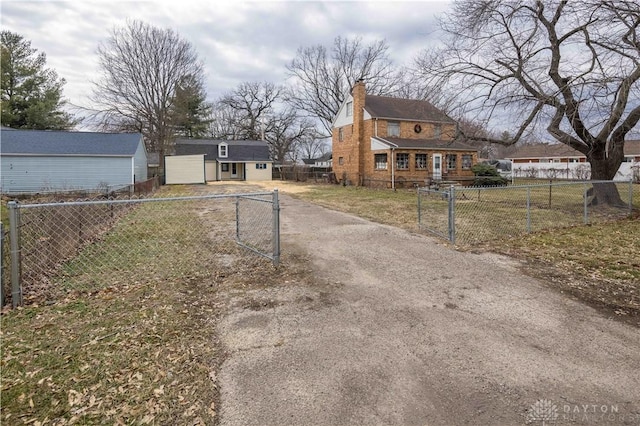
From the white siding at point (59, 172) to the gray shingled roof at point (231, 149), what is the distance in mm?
15250

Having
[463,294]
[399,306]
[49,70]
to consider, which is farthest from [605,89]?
[49,70]

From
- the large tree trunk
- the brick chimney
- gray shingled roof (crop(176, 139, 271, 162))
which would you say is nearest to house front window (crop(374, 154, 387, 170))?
the brick chimney

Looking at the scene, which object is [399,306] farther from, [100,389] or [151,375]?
[100,389]

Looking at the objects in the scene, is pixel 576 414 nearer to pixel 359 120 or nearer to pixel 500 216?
pixel 500 216

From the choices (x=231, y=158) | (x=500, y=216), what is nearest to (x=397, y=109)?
(x=500, y=216)

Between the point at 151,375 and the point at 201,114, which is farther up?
the point at 201,114

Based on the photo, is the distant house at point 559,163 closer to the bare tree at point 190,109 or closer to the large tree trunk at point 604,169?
the large tree trunk at point 604,169

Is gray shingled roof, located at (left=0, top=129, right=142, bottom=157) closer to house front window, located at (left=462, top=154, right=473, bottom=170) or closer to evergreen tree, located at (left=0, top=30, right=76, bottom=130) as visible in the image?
evergreen tree, located at (left=0, top=30, right=76, bottom=130)

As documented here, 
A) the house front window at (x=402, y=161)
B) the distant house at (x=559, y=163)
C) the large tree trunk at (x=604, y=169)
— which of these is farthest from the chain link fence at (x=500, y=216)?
the distant house at (x=559, y=163)

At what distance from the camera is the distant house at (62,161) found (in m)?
20.7

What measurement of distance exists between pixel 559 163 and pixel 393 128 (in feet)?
87.5

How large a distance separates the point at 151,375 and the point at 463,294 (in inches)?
146

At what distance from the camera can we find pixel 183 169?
109 feet

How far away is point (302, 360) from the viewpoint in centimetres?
304
